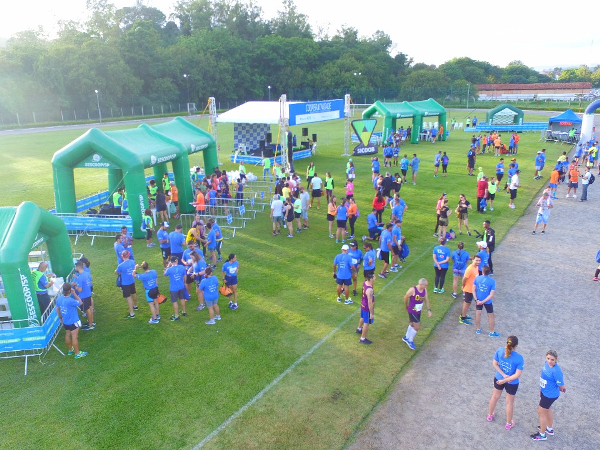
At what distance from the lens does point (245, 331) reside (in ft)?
29.4

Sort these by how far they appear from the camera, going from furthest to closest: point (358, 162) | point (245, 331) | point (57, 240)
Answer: point (358, 162) < point (57, 240) < point (245, 331)

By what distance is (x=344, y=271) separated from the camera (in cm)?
963

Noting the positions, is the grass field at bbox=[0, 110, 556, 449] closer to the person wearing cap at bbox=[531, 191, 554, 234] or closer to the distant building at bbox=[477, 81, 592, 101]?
the person wearing cap at bbox=[531, 191, 554, 234]

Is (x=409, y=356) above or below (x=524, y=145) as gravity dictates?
below

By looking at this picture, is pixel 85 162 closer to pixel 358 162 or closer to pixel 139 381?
pixel 139 381

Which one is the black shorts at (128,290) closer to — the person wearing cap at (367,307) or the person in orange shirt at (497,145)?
the person wearing cap at (367,307)

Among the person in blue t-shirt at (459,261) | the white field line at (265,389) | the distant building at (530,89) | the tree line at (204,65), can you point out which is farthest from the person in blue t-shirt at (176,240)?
the distant building at (530,89)

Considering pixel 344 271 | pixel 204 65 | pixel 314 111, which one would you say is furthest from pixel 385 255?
pixel 204 65

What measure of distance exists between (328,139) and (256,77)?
1546 inches

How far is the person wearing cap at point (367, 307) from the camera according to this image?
26.3 ft

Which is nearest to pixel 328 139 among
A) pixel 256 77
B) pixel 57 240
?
pixel 57 240

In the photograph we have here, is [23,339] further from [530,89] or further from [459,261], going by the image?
[530,89]

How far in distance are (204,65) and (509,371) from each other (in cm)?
6683

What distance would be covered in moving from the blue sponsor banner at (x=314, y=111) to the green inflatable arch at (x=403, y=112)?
3841mm
